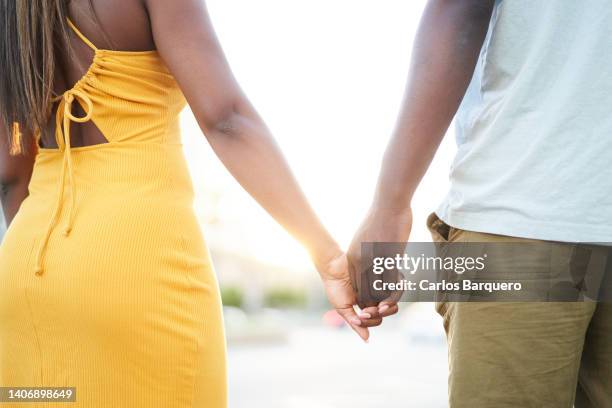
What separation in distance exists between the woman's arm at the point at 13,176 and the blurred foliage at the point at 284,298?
117 ft

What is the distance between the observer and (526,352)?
1.46 m

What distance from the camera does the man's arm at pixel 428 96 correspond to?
5.20 feet

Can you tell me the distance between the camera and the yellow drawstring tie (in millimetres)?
1541

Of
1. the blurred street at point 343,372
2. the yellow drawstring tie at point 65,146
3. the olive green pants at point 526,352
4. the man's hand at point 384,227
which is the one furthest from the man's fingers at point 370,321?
the blurred street at point 343,372

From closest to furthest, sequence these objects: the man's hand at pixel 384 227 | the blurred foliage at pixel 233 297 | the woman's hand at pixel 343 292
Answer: the man's hand at pixel 384 227 → the woman's hand at pixel 343 292 → the blurred foliage at pixel 233 297

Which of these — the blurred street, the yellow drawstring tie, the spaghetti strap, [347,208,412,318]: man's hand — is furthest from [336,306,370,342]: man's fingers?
the blurred street

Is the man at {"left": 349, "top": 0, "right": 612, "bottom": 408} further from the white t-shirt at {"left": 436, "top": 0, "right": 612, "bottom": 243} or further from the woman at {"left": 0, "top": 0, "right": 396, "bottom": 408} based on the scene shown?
the woman at {"left": 0, "top": 0, "right": 396, "bottom": 408}

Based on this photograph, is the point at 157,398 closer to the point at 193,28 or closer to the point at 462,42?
the point at 193,28

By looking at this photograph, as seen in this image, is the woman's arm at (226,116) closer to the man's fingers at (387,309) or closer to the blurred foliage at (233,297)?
the man's fingers at (387,309)

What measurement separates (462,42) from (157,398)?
1.03m

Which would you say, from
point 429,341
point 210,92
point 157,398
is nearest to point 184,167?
point 210,92

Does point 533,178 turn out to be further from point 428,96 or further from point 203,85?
point 203,85

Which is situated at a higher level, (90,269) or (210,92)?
(210,92)

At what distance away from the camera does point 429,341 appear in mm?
25562
